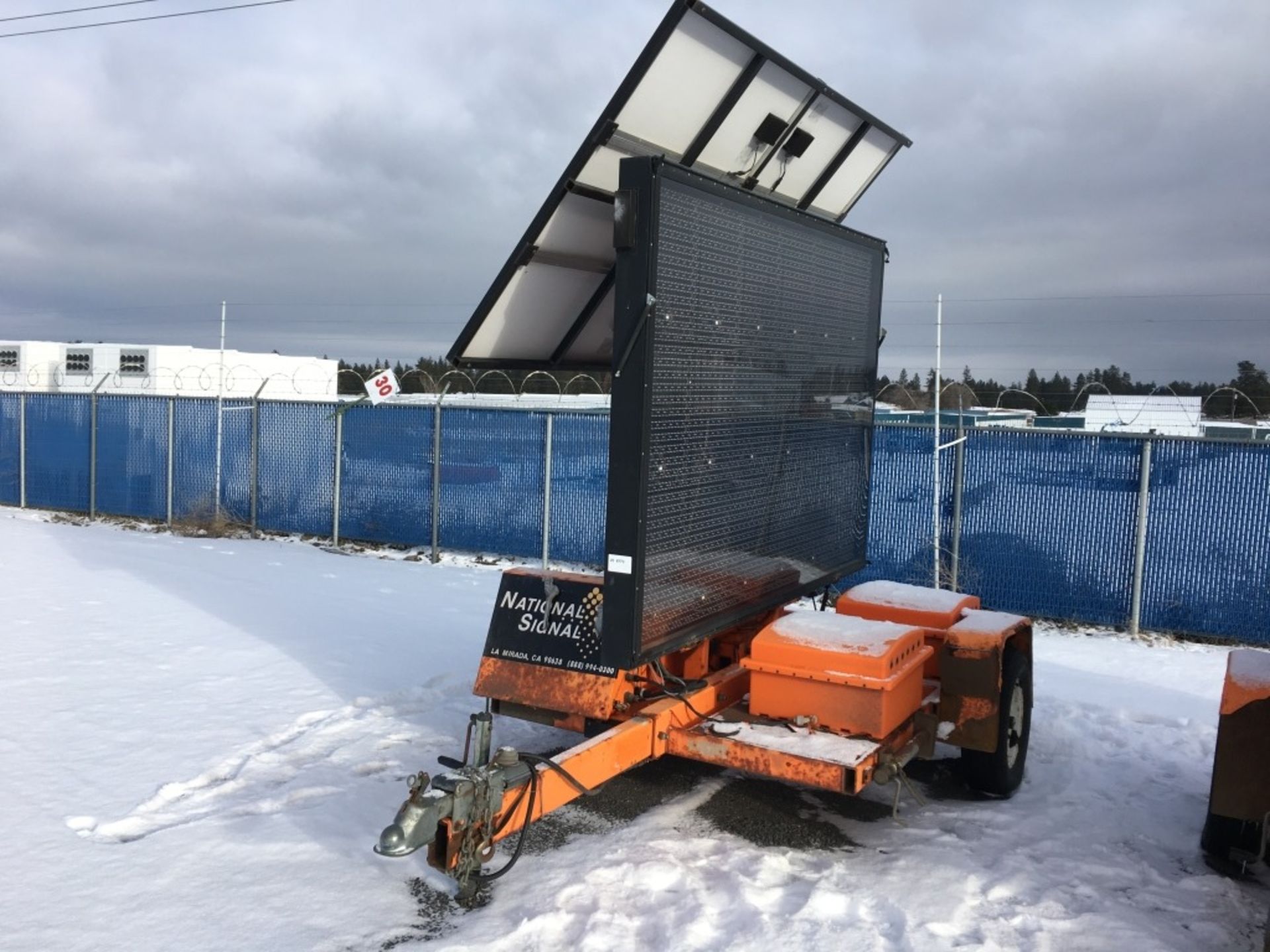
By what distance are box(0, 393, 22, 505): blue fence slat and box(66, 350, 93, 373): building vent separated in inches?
724

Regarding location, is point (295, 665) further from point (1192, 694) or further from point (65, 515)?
point (65, 515)

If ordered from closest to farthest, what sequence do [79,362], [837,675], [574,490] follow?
[837,675] → [574,490] → [79,362]

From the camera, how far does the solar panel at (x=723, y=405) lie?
4164 millimetres

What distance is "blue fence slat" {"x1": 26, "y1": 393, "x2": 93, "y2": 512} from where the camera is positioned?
1767cm

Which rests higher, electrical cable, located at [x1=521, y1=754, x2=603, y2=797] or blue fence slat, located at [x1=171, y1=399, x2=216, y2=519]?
blue fence slat, located at [x1=171, y1=399, x2=216, y2=519]

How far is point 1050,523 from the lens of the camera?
35.6 feet

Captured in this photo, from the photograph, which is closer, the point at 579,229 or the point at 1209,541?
the point at 579,229

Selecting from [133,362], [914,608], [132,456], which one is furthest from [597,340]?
[133,362]

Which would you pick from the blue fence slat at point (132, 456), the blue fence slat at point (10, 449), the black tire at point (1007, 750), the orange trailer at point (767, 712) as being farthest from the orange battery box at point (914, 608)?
the blue fence slat at point (10, 449)

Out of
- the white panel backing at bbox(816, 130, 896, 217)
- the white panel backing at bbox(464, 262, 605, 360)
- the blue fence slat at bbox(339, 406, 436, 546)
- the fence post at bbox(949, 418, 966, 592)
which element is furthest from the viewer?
the blue fence slat at bbox(339, 406, 436, 546)

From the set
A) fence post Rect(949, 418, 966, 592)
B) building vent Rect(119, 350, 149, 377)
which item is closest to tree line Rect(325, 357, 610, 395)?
fence post Rect(949, 418, 966, 592)

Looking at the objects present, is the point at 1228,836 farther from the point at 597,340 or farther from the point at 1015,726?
the point at 597,340

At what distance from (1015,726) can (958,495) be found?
5.57 m

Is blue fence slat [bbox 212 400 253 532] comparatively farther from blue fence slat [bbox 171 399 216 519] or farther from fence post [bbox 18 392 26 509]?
fence post [bbox 18 392 26 509]
